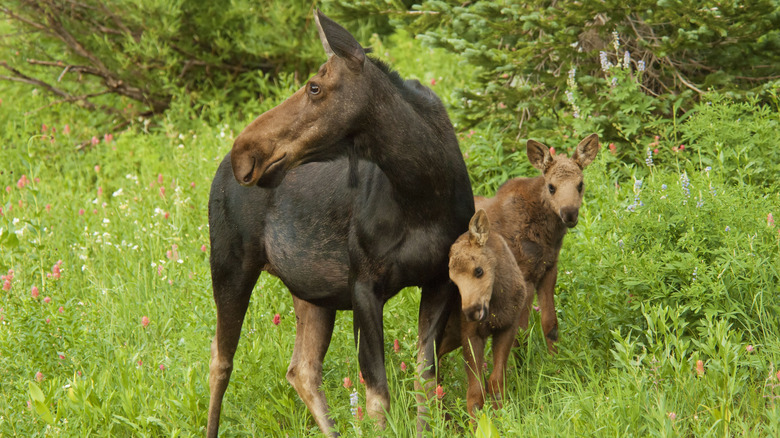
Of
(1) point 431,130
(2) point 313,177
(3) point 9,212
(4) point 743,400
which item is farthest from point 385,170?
(3) point 9,212

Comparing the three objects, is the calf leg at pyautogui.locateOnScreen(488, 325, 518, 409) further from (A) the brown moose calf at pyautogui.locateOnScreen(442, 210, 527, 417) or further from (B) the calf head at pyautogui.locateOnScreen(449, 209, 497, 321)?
(B) the calf head at pyautogui.locateOnScreen(449, 209, 497, 321)

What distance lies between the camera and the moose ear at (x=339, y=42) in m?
4.49

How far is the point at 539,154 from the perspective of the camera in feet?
A: 21.2

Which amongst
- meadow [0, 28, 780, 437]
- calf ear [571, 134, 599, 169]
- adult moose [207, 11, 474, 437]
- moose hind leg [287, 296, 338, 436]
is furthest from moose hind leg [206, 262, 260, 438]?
calf ear [571, 134, 599, 169]

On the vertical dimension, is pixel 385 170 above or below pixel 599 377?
above

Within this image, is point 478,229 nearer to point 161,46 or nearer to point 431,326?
point 431,326

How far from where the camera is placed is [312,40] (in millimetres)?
12898

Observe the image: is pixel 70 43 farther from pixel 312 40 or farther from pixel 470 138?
pixel 470 138

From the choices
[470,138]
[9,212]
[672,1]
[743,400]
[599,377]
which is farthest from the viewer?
[9,212]

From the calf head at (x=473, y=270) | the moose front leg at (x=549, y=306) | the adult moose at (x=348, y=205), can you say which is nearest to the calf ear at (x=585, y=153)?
the moose front leg at (x=549, y=306)

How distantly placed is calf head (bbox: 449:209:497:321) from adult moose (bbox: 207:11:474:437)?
0.64 feet

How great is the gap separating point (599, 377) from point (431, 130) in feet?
5.94

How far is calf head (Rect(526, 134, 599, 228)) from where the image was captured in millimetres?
5941

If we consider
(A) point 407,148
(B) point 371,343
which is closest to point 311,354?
(B) point 371,343
